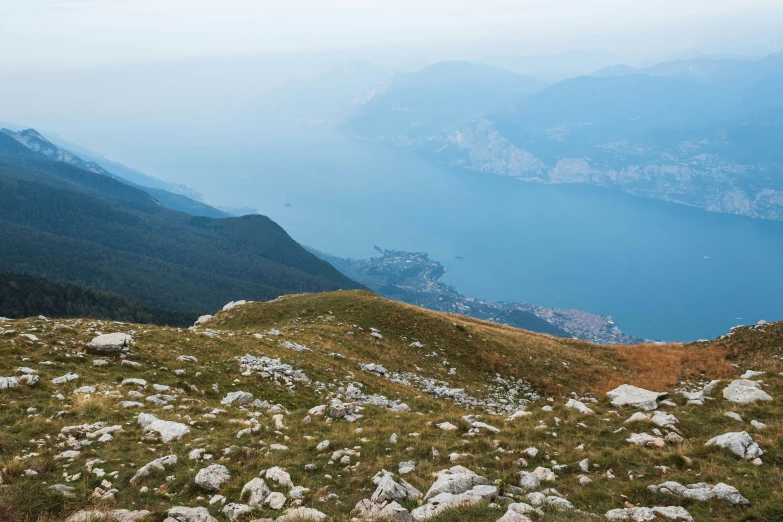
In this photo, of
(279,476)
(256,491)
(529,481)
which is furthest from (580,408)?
(256,491)

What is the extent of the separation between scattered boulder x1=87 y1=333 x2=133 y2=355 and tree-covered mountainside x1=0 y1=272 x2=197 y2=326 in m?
139

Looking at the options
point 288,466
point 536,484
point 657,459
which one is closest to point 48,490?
point 288,466

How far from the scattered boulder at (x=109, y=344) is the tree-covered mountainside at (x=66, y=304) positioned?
139334 millimetres

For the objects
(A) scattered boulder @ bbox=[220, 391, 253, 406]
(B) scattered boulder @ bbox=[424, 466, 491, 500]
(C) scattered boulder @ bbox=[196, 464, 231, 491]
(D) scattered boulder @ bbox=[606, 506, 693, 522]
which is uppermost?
(D) scattered boulder @ bbox=[606, 506, 693, 522]

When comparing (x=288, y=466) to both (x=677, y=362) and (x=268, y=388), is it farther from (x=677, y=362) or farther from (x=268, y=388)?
(x=677, y=362)

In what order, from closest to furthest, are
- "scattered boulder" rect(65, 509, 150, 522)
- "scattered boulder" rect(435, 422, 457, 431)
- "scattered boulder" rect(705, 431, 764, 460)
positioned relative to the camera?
"scattered boulder" rect(65, 509, 150, 522) < "scattered boulder" rect(705, 431, 764, 460) < "scattered boulder" rect(435, 422, 457, 431)

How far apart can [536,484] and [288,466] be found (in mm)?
5906

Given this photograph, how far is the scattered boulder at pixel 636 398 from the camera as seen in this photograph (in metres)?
14.3

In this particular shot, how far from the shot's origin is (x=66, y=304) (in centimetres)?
13762

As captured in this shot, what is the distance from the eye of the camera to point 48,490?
8391mm

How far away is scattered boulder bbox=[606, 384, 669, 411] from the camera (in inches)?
563

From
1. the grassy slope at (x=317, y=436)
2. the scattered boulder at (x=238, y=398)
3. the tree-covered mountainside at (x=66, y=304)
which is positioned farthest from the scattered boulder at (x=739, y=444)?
the tree-covered mountainside at (x=66, y=304)

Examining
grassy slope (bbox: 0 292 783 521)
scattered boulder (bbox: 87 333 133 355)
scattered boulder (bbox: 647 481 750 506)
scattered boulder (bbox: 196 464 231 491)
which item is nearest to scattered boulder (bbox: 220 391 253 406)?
grassy slope (bbox: 0 292 783 521)

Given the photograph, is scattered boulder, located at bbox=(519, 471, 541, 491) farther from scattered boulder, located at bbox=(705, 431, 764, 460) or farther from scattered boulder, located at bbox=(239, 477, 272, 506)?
scattered boulder, located at bbox=(239, 477, 272, 506)
